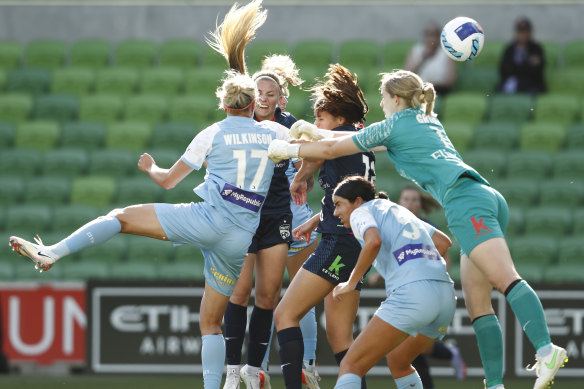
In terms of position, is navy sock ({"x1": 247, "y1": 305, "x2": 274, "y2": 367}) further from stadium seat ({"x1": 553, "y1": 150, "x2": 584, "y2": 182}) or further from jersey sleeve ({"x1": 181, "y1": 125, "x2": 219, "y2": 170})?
stadium seat ({"x1": 553, "y1": 150, "x2": 584, "y2": 182})

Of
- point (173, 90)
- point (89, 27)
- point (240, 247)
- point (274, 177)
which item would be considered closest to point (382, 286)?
point (274, 177)

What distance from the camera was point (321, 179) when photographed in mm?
6047

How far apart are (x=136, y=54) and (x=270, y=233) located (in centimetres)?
794

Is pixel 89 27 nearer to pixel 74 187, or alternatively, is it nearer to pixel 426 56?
pixel 74 187

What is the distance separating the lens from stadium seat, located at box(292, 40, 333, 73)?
1308 centimetres

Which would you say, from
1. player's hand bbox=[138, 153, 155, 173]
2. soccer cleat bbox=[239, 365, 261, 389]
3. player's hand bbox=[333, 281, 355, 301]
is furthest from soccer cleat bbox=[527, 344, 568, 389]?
player's hand bbox=[138, 153, 155, 173]

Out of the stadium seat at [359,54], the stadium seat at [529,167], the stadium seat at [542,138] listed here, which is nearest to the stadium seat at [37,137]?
the stadium seat at [359,54]

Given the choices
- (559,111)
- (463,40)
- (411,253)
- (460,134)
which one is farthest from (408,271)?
(559,111)

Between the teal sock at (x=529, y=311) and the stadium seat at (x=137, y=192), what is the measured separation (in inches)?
261

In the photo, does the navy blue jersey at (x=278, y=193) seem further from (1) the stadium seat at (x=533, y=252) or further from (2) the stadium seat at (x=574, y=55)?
(2) the stadium seat at (x=574, y=55)

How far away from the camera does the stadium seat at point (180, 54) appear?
13.6 meters

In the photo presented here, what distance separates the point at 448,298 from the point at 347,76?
1597mm

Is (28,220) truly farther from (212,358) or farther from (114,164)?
(212,358)

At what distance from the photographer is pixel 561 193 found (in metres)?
11.0
